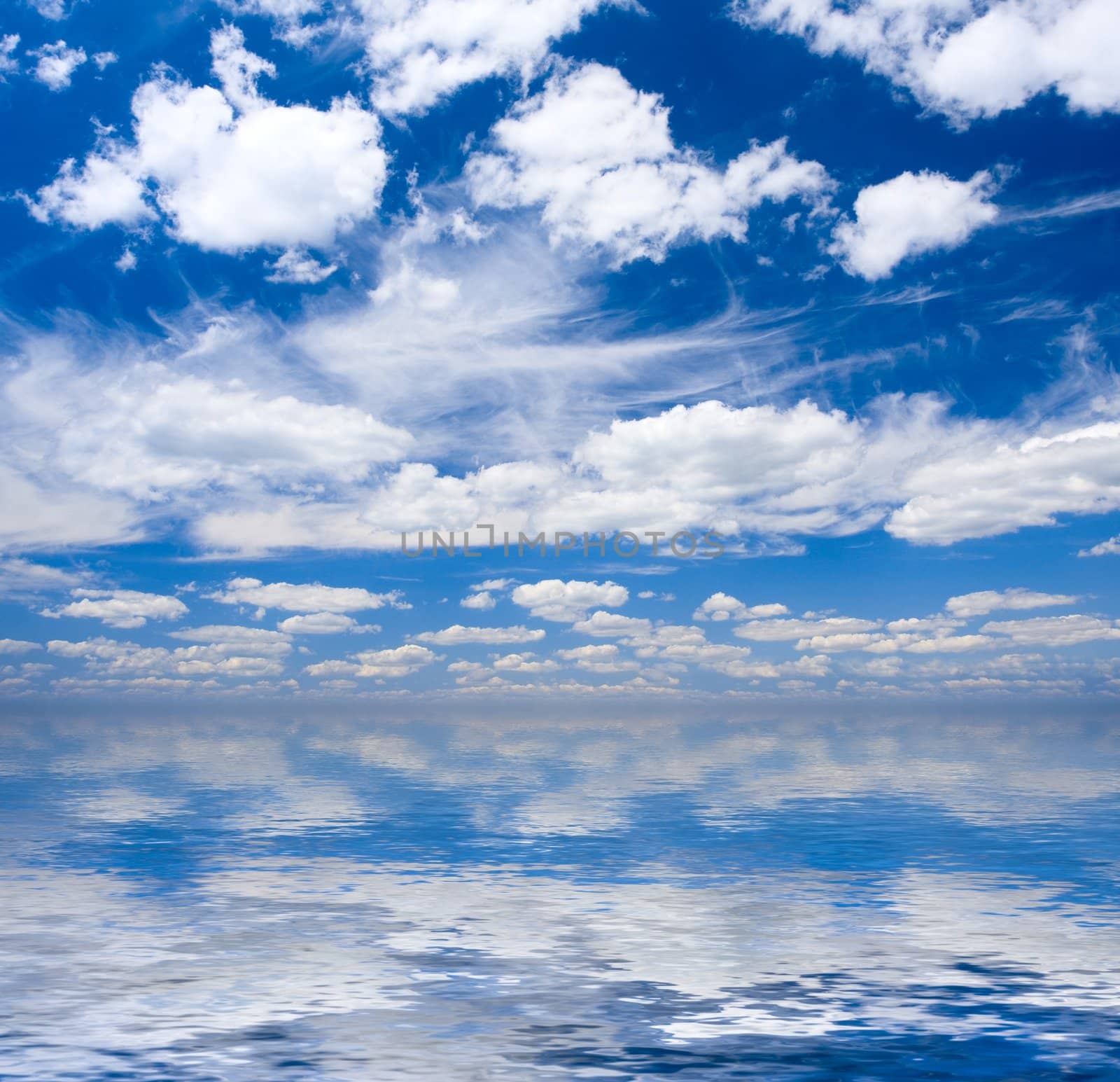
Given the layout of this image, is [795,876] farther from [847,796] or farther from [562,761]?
[562,761]

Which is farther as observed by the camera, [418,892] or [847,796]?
[847,796]

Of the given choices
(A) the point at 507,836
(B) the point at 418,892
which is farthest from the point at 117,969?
(A) the point at 507,836

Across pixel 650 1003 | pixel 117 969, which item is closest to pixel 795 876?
pixel 650 1003

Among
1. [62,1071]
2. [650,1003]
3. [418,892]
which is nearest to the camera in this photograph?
[62,1071]

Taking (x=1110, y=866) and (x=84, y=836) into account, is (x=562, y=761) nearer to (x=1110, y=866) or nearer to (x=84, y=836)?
(x=84, y=836)

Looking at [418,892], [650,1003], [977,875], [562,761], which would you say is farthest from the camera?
[562,761]

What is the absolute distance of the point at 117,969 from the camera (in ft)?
117

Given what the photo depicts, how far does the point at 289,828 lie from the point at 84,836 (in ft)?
50.5

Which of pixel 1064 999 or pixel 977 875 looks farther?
pixel 977 875

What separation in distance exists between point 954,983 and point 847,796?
255ft

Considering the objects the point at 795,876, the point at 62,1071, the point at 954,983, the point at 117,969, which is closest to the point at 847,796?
the point at 795,876

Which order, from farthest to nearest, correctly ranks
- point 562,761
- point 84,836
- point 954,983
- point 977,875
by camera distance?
1. point 562,761
2. point 84,836
3. point 977,875
4. point 954,983

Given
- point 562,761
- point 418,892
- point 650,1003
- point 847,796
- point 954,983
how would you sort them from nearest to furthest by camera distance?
point 650,1003, point 954,983, point 418,892, point 847,796, point 562,761

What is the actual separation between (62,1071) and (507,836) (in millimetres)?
50793
